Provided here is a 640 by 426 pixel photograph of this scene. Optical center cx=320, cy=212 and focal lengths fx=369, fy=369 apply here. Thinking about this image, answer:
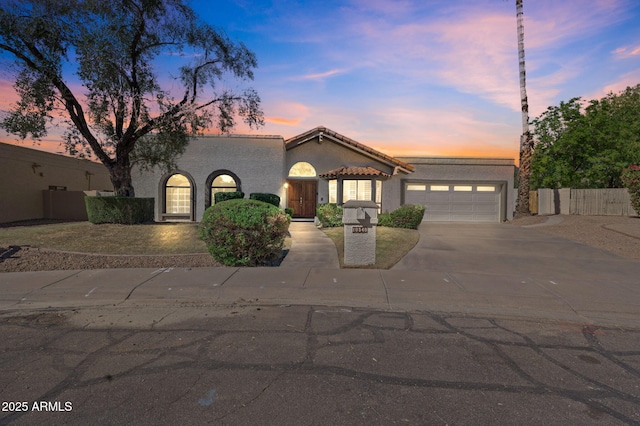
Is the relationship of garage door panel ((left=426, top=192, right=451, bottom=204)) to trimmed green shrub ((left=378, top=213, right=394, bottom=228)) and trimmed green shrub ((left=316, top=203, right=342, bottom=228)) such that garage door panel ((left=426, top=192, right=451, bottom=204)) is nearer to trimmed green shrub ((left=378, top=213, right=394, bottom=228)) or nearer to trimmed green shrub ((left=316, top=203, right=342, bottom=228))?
trimmed green shrub ((left=378, top=213, right=394, bottom=228))

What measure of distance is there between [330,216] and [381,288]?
10.0 m

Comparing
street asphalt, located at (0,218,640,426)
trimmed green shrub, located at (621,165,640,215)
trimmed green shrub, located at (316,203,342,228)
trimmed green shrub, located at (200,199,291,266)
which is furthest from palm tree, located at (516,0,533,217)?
trimmed green shrub, located at (200,199,291,266)

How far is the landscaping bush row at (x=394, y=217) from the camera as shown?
16109 mm

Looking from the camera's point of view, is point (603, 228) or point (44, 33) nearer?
point (44, 33)

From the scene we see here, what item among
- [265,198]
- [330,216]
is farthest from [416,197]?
[265,198]

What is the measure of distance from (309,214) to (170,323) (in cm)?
1583

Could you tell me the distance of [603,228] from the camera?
49.8 ft

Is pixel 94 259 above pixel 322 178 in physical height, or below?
below

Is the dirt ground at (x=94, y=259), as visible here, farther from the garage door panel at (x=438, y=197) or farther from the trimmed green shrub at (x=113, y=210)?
the garage door panel at (x=438, y=197)

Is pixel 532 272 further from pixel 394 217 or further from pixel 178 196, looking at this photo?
pixel 178 196

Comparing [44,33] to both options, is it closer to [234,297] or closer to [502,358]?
[234,297]

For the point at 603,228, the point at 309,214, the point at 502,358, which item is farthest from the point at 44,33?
the point at 603,228

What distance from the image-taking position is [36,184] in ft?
68.7

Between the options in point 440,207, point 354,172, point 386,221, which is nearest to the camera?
point 386,221
